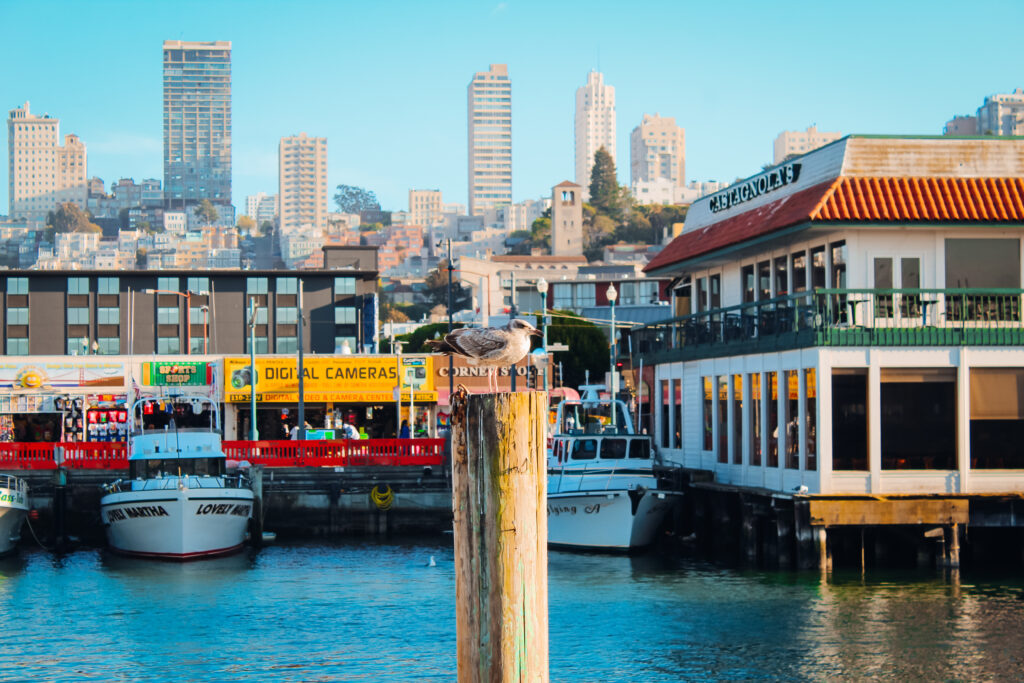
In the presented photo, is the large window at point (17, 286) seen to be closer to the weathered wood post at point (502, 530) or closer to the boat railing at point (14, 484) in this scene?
the boat railing at point (14, 484)

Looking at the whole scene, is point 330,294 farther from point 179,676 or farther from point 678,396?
point 179,676

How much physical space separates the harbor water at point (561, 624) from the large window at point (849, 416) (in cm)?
266

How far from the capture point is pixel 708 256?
1499 inches

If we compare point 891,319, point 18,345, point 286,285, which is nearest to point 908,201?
point 891,319

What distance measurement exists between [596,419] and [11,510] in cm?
1849

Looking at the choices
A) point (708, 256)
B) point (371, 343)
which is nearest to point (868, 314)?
point (708, 256)

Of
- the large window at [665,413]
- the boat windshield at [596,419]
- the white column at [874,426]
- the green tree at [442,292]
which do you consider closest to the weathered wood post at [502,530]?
the white column at [874,426]

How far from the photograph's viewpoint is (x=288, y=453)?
148ft

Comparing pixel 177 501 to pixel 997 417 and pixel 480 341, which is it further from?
pixel 480 341

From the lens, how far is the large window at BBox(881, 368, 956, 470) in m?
29.2

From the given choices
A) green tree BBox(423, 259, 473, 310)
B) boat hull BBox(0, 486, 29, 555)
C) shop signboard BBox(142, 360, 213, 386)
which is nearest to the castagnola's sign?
boat hull BBox(0, 486, 29, 555)

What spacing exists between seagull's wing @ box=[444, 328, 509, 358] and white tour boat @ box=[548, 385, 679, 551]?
22.9 meters

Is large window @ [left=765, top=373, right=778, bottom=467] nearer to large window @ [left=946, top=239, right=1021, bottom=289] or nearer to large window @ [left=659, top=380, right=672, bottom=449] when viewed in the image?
large window @ [left=946, top=239, right=1021, bottom=289]

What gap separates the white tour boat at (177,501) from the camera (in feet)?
120
